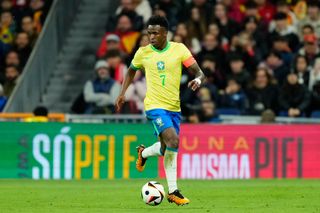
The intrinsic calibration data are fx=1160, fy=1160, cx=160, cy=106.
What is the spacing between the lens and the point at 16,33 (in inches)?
1078

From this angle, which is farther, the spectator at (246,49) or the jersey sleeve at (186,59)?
the spectator at (246,49)

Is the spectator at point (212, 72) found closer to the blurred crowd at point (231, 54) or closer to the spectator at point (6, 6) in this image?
the blurred crowd at point (231, 54)

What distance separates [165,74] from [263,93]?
925 cm

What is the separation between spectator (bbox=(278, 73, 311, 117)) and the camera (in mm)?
24078

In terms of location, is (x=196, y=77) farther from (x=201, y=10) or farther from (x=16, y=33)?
(x=16, y=33)

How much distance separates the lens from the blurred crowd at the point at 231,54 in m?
24.2

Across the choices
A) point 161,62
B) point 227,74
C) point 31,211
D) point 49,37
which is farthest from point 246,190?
point 49,37

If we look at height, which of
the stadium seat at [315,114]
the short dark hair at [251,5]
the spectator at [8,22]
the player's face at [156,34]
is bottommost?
the stadium seat at [315,114]

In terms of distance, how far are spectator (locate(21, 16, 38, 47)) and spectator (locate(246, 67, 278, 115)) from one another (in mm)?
5551

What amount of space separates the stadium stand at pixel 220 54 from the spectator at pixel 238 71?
21 millimetres

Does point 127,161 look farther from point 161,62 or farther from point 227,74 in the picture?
point 161,62

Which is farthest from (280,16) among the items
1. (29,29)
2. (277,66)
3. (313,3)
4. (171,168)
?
(171,168)

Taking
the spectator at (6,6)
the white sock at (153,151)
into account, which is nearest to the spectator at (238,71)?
the spectator at (6,6)

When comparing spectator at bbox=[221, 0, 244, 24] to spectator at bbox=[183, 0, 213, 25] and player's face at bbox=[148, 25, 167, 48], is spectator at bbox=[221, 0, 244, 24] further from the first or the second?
player's face at bbox=[148, 25, 167, 48]
